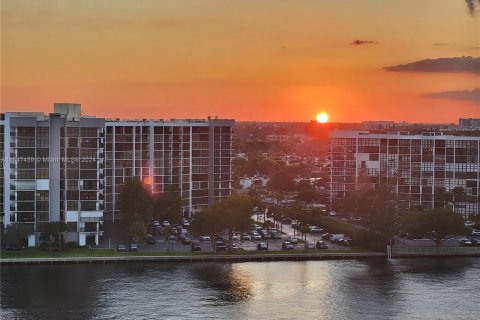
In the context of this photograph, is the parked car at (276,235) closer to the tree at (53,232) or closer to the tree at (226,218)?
the tree at (226,218)

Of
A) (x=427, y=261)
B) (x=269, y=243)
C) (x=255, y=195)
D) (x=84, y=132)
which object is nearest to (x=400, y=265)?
(x=427, y=261)

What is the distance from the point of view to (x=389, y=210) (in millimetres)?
28062

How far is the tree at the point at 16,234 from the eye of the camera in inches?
1004

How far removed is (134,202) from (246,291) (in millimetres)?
9655

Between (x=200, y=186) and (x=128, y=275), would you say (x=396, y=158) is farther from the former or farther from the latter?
(x=128, y=275)

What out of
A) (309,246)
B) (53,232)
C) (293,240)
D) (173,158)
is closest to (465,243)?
A: (309,246)

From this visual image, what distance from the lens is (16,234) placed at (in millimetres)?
25547

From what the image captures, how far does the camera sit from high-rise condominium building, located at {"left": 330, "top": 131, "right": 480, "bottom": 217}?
36312mm

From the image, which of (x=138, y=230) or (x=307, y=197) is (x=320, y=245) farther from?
(x=307, y=197)

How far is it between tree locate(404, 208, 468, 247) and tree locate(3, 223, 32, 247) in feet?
44.5

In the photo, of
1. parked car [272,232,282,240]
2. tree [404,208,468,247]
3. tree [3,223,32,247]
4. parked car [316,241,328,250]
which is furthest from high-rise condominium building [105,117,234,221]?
tree [404,208,468,247]

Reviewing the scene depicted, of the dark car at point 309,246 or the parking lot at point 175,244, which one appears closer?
the parking lot at point 175,244

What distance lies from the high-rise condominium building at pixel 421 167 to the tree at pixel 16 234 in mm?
16854

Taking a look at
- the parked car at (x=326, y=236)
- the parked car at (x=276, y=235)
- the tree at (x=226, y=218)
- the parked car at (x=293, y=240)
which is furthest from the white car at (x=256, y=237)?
the tree at (x=226, y=218)
